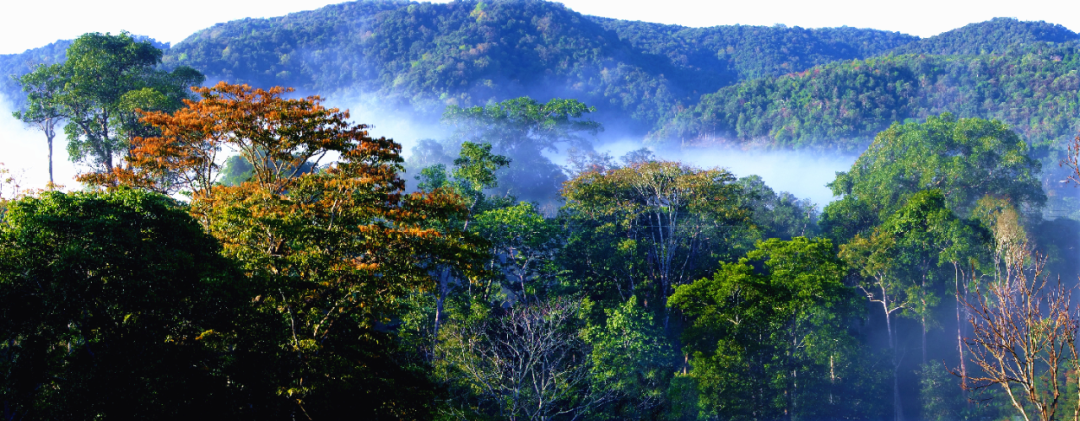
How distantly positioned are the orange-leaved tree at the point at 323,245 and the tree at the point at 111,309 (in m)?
1.00

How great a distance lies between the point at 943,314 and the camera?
32688 mm

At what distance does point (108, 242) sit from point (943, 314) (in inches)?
1338

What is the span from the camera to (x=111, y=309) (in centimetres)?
910

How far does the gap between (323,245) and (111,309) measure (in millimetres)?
3331

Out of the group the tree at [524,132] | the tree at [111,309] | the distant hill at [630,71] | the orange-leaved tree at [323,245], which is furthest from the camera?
the distant hill at [630,71]

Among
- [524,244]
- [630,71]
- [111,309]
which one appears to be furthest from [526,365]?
[630,71]

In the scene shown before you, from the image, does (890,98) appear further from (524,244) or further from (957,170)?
(524,244)

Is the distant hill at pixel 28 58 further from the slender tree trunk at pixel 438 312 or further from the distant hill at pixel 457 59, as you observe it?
the slender tree trunk at pixel 438 312

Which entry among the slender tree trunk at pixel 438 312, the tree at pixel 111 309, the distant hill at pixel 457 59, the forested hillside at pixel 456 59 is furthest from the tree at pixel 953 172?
the distant hill at pixel 457 59

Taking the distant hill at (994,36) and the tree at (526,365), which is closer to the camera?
the tree at (526,365)

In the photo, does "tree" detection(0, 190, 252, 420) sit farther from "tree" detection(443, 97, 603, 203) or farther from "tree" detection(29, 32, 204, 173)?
"tree" detection(443, 97, 603, 203)

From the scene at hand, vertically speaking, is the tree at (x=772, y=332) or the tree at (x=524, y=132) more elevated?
the tree at (x=524, y=132)

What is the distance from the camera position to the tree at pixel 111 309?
8.45 meters

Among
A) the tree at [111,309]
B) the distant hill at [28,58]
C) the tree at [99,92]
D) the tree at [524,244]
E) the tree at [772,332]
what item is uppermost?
the distant hill at [28,58]
